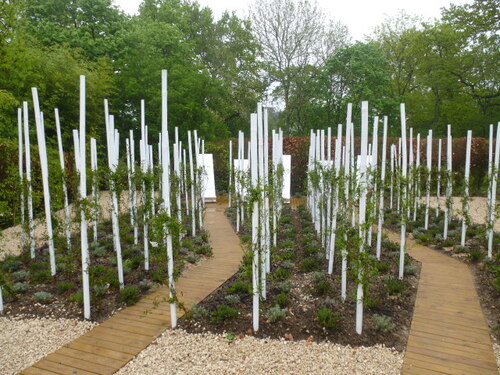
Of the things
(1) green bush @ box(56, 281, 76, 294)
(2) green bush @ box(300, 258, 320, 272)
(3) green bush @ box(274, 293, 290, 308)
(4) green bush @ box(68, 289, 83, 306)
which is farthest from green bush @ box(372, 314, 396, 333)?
(1) green bush @ box(56, 281, 76, 294)

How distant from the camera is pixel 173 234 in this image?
12.6 feet

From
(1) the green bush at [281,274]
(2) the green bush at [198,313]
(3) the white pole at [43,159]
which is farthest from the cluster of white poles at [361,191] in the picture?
(3) the white pole at [43,159]

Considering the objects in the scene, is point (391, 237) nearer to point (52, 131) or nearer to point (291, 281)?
point (291, 281)

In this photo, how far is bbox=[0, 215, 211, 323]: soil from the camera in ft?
14.4

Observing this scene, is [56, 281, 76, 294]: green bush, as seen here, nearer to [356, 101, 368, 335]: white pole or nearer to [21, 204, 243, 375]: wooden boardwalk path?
[21, 204, 243, 375]: wooden boardwalk path

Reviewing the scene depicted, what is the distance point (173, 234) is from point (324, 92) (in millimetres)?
18638

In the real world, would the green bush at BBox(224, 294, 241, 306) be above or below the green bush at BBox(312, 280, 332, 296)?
below

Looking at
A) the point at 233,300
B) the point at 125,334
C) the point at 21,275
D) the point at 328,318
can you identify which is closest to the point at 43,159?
the point at 21,275

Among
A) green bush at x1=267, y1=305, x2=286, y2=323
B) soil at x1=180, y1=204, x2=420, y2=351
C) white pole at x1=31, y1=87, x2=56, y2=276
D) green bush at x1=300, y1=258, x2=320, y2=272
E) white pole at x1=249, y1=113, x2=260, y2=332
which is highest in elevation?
white pole at x1=31, y1=87, x2=56, y2=276

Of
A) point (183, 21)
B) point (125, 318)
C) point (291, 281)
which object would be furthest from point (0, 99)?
point (183, 21)

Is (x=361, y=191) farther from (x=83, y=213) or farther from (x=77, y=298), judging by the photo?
(x=77, y=298)

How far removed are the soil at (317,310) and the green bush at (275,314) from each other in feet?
0.13

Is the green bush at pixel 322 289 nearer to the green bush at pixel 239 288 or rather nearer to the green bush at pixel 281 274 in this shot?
the green bush at pixel 281 274

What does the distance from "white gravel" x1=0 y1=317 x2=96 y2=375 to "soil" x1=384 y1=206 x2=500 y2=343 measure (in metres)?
4.42
